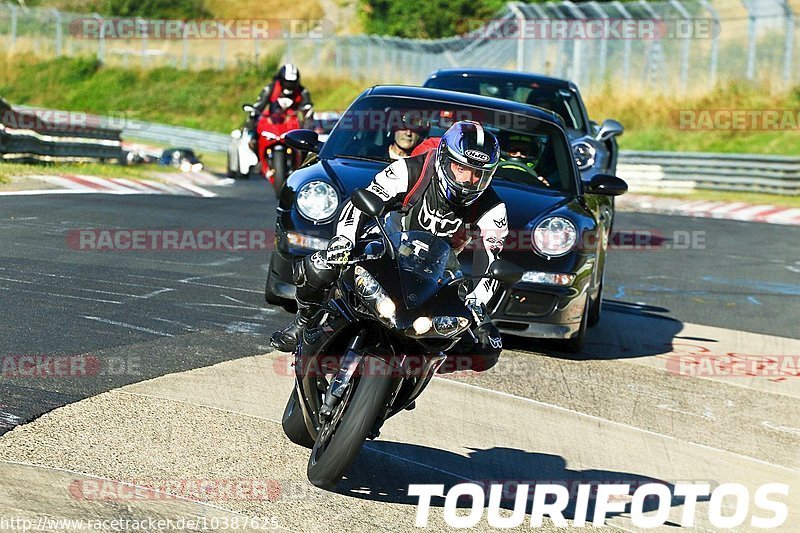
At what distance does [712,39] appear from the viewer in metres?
31.0

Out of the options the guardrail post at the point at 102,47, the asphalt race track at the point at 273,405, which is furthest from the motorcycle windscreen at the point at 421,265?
the guardrail post at the point at 102,47

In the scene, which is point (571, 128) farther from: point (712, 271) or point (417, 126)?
point (417, 126)

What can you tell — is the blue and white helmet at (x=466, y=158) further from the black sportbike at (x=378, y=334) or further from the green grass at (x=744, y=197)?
the green grass at (x=744, y=197)

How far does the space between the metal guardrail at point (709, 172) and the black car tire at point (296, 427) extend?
20164 mm

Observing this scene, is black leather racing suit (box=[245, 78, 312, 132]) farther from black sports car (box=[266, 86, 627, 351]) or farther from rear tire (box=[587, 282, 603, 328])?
rear tire (box=[587, 282, 603, 328])

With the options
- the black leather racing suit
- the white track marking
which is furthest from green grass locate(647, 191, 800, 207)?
the white track marking

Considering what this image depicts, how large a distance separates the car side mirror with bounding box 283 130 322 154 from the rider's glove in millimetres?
3586

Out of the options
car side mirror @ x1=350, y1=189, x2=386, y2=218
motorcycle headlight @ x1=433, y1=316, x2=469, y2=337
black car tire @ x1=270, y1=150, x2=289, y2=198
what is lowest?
black car tire @ x1=270, y1=150, x2=289, y2=198

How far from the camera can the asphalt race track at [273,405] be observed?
503 cm

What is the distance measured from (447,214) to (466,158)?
1.35ft

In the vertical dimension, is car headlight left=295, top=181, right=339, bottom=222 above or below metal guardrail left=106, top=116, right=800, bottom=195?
above

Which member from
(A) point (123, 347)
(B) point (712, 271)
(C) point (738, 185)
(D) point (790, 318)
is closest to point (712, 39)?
(C) point (738, 185)

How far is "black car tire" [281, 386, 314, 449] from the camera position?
221 inches

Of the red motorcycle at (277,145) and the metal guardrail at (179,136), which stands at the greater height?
the red motorcycle at (277,145)
